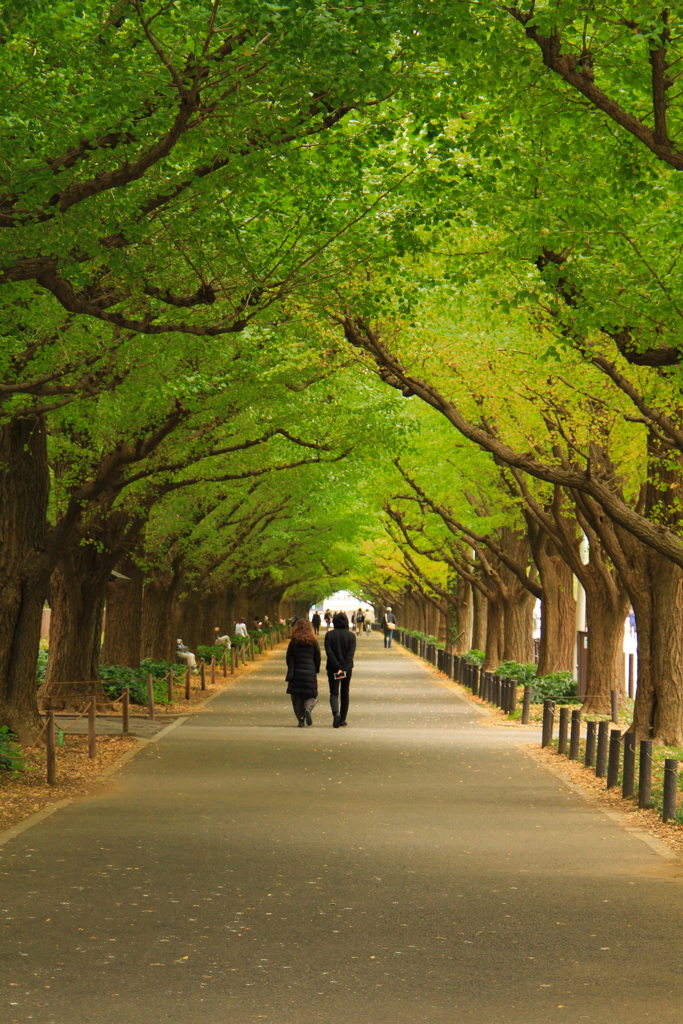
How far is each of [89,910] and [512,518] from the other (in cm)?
2357

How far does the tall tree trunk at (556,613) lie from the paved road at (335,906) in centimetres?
1350

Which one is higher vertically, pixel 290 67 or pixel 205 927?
pixel 290 67

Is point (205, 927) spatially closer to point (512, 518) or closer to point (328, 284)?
point (328, 284)

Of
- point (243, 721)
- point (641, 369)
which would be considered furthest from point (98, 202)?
point (243, 721)

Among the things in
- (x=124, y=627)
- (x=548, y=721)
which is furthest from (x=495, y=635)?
(x=548, y=721)

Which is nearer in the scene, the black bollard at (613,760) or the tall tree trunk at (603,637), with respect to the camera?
the black bollard at (613,760)

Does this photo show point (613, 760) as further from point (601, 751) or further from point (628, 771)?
point (601, 751)

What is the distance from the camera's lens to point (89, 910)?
8.30m

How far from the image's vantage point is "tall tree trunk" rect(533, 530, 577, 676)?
2958 centimetres

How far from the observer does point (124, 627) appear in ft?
97.7

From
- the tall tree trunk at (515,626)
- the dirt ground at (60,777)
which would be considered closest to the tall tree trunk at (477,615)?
the tall tree trunk at (515,626)

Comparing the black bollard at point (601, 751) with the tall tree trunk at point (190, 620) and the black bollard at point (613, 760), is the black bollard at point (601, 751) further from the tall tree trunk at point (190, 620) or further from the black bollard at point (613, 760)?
the tall tree trunk at point (190, 620)

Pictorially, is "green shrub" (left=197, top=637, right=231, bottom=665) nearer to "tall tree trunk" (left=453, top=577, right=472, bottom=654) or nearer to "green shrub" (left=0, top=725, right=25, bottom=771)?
"tall tree trunk" (left=453, top=577, right=472, bottom=654)

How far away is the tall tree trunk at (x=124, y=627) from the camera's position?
29578 mm
